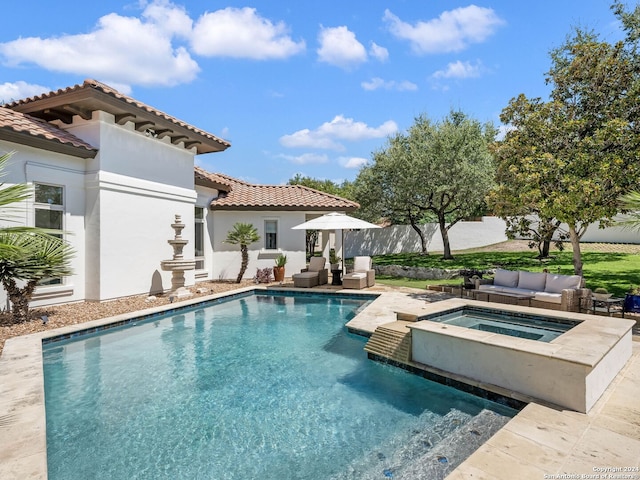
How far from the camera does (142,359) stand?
803 cm

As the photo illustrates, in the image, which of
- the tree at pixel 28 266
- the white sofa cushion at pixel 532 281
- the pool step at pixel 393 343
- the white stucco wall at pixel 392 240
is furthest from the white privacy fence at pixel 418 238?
the tree at pixel 28 266

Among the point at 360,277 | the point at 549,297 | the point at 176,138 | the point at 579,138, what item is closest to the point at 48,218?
the point at 176,138

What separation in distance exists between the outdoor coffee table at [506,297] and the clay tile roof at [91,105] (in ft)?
40.4

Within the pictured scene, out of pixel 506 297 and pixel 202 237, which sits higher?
pixel 202 237

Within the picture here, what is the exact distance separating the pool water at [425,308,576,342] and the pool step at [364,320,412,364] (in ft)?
2.86

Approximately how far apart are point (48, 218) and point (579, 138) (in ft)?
55.4

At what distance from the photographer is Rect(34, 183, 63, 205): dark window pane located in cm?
1105

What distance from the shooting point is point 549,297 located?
33.7ft

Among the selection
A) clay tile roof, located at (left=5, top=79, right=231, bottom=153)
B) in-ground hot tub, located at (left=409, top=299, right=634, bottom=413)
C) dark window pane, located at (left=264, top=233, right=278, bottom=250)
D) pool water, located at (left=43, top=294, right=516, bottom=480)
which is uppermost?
clay tile roof, located at (left=5, top=79, right=231, bottom=153)

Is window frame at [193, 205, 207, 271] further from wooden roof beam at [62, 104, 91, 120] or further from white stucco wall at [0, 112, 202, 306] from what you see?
wooden roof beam at [62, 104, 91, 120]

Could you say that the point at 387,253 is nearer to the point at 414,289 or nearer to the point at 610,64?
the point at 414,289

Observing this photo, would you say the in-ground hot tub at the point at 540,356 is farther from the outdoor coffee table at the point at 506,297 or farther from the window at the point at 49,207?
the window at the point at 49,207

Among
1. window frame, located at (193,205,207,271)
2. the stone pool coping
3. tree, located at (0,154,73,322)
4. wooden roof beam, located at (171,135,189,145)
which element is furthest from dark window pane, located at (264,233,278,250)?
the stone pool coping

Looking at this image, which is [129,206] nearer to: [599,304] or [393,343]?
[393,343]
